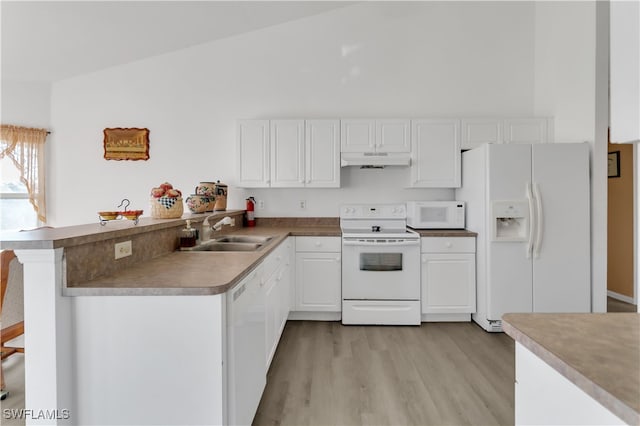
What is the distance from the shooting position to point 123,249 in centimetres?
169

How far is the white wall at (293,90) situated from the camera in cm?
401

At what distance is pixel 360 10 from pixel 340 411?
160 inches

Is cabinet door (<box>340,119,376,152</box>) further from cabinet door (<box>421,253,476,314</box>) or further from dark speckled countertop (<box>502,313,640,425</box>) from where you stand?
dark speckled countertop (<box>502,313,640,425</box>)

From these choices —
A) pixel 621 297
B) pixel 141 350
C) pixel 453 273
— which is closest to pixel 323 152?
pixel 453 273

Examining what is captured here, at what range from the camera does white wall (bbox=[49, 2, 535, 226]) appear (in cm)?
401

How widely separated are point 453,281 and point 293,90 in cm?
275

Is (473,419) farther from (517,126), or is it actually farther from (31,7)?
(31,7)

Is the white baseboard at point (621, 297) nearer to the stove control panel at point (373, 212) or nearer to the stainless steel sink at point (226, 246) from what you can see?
the stove control panel at point (373, 212)

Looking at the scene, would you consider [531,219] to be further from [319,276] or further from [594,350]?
[594,350]

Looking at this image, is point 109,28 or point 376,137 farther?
point 376,137

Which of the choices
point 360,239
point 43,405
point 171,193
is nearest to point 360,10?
point 360,239

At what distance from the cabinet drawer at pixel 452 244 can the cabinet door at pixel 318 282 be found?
0.93 meters

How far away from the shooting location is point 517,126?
146 inches

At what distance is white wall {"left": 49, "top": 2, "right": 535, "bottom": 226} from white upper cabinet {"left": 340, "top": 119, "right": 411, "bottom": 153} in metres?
0.39
